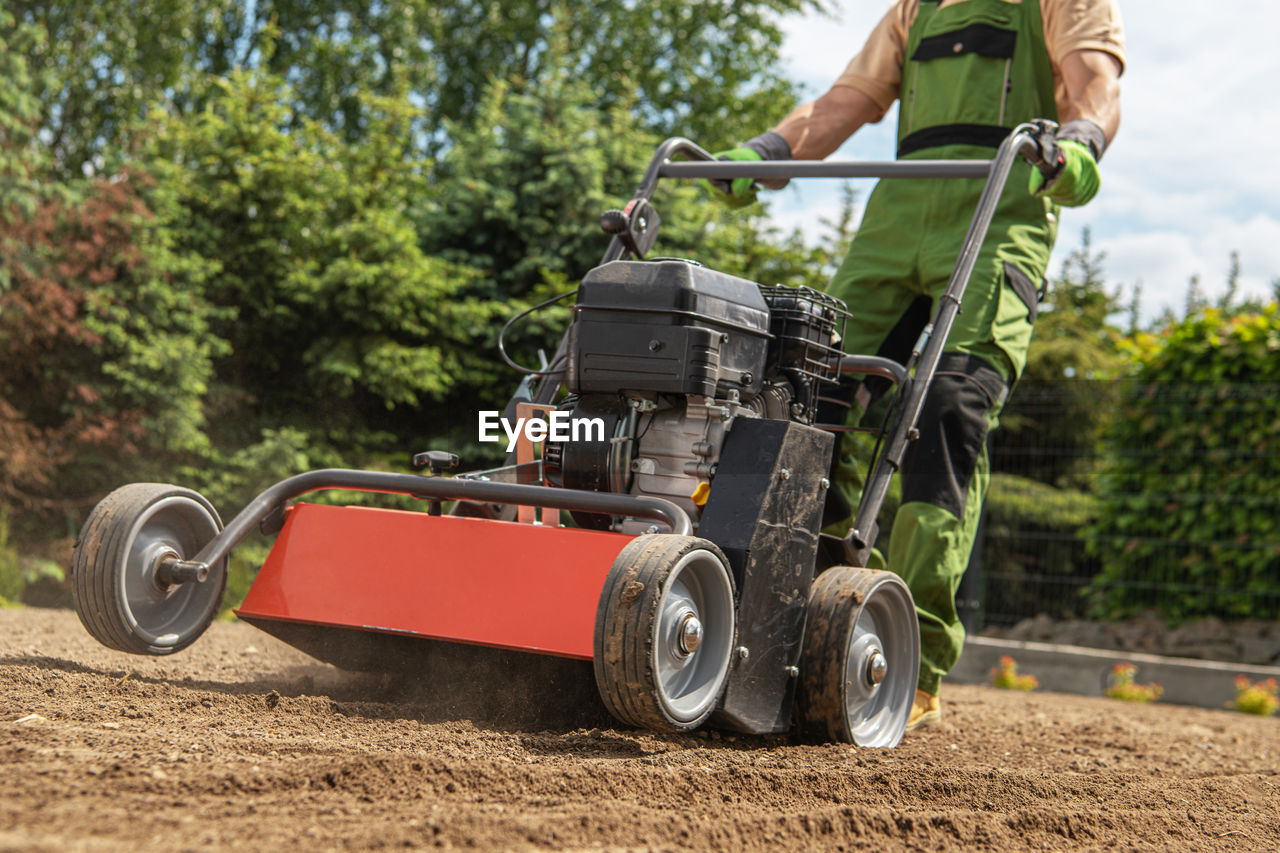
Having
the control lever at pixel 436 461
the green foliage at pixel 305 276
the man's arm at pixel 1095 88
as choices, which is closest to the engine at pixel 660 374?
the control lever at pixel 436 461

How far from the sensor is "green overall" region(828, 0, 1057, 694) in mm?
3346

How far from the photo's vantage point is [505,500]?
8.29 feet

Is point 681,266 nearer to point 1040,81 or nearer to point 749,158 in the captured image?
point 749,158

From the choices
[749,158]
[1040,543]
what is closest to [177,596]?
[749,158]

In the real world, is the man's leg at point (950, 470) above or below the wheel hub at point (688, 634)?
above

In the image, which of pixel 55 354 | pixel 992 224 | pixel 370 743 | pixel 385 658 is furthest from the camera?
pixel 55 354

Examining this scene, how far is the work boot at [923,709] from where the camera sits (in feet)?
11.0

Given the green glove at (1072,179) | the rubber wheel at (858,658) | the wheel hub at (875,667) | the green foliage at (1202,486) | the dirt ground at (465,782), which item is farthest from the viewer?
the green foliage at (1202,486)

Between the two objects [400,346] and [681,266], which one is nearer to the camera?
[681,266]

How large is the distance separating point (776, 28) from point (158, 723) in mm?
15189

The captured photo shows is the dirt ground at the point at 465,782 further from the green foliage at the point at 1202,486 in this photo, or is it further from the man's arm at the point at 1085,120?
the green foliage at the point at 1202,486

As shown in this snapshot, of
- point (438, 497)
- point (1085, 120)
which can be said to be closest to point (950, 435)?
point (1085, 120)

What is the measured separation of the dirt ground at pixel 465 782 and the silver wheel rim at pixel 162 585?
5.3 inches

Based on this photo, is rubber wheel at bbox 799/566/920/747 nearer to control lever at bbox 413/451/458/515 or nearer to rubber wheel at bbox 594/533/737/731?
rubber wheel at bbox 594/533/737/731
